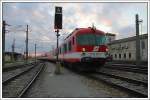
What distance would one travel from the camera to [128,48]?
68.6 m

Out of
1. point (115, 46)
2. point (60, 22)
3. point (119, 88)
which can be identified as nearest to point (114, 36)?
point (115, 46)

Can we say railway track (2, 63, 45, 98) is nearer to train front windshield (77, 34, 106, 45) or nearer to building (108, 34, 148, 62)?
train front windshield (77, 34, 106, 45)

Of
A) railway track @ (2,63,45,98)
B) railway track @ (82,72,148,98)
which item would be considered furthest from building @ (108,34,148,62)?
railway track @ (82,72,148,98)

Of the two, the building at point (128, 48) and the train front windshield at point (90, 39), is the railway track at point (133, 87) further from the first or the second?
the building at point (128, 48)

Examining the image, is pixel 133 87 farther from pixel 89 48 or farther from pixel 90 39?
pixel 90 39

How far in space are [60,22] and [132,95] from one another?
37.2 feet

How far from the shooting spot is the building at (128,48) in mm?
60281

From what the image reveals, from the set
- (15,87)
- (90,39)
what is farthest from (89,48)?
(15,87)

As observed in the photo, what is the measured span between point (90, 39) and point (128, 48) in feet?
166

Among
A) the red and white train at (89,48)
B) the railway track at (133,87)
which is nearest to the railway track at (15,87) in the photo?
the red and white train at (89,48)

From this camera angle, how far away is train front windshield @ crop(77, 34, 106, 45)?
63.4 feet

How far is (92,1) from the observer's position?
11742 millimetres

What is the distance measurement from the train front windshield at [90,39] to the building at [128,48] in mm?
40508

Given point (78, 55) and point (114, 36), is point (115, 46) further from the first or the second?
point (78, 55)
